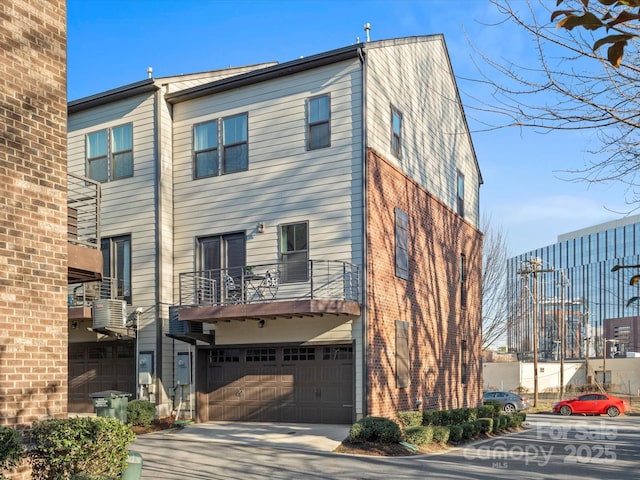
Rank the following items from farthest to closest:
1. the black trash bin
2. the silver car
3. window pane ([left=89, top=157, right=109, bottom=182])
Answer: the silver car → window pane ([left=89, top=157, right=109, bottom=182]) → the black trash bin

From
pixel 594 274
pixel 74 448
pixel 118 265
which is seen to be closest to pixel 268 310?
pixel 118 265

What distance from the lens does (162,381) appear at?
2111 centimetres

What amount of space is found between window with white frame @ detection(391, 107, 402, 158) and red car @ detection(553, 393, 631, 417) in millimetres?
20219

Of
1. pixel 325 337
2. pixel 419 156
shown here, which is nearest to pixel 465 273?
pixel 419 156

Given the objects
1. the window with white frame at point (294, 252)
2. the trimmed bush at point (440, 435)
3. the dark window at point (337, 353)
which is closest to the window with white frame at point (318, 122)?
the window with white frame at point (294, 252)

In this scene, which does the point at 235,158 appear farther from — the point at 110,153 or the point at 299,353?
the point at 299,353

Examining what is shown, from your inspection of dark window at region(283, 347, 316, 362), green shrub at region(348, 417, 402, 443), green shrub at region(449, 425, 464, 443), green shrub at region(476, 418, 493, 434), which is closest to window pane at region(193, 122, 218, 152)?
dark window at region(283, 347, 316, 362)

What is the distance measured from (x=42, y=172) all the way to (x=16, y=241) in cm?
96

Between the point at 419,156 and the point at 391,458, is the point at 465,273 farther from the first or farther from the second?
the point at 391,458

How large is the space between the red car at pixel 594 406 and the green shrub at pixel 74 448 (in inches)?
1232

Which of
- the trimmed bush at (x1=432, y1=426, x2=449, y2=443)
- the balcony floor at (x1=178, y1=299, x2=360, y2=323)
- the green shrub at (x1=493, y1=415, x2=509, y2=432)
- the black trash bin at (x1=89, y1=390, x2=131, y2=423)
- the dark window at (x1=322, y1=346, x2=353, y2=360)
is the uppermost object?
the balcony floor at (x1=178, y1=299, x2=360, y2=323)

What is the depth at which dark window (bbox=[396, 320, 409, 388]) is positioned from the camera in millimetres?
20594

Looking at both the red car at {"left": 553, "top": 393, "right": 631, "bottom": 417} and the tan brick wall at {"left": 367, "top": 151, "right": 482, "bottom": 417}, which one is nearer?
the tan brick wall at {"left": 367, "top": 151, "right": 482, "bottom": 417}

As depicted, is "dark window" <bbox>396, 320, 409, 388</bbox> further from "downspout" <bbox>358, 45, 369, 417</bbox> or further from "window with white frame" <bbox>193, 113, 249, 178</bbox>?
"window with white frame" <bbox>193, 113, 249, 178</bbox>
